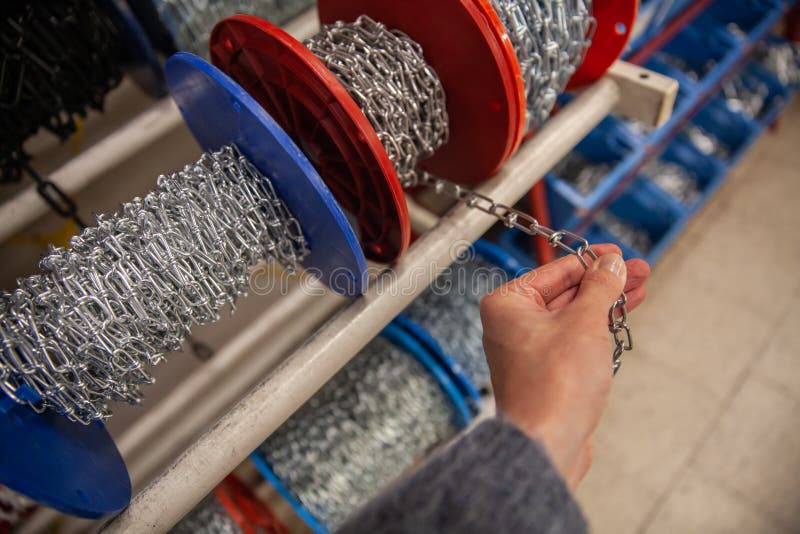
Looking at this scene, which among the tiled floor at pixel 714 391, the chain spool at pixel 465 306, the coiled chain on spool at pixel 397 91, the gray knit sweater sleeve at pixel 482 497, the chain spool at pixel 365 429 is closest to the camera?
the gray knit sweater sleeve at pixel 482 497

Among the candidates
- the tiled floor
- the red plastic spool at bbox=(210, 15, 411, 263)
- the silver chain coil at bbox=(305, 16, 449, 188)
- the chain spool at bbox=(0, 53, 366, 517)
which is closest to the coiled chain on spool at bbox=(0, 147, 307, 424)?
the chain spool at bbox=(0, 53, 366, 517)

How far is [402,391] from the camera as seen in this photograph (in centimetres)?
142

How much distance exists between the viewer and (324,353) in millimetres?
936

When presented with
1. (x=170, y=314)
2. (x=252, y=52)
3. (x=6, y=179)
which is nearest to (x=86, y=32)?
(x=6, y=179)

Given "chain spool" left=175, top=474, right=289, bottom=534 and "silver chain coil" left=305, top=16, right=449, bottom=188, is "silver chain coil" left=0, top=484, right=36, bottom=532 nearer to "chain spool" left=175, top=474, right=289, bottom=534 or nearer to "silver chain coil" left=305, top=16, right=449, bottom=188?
"chain spool" left=175, top=474, right=289, bottom=534

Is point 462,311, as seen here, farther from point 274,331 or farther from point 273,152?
point 273,152

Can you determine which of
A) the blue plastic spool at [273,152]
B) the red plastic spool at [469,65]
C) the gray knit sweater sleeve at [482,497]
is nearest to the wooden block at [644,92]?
the red plastic spool at [469,65]

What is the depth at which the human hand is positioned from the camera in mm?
658

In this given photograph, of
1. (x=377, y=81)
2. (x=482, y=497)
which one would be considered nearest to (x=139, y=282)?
(x=377, y=81)

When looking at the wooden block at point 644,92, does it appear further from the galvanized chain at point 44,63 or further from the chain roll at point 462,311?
the galvanized chain at point 44,63

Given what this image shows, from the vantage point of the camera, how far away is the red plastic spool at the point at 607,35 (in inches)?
43.2

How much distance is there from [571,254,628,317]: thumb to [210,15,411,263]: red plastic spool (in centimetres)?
30

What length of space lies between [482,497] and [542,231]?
479 mm

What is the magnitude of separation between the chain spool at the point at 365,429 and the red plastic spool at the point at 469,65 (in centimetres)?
57
